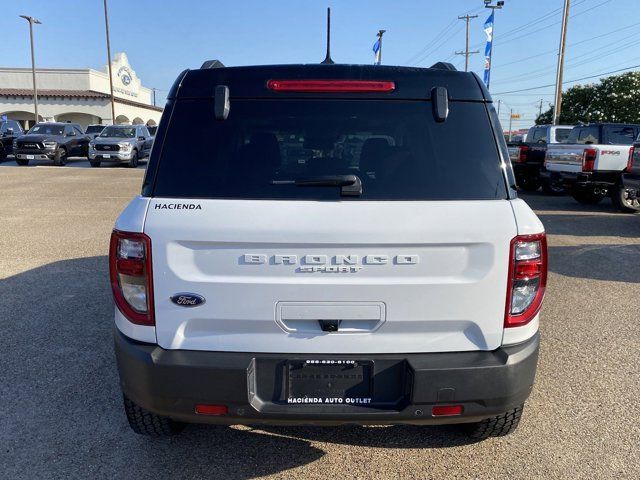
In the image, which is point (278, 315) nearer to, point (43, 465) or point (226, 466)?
point (226, 466)

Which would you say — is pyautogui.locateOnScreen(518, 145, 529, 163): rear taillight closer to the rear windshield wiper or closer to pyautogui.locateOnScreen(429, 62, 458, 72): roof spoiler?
pyautogui.locateOnScreen(429, 62, 458, 72): roof spoiler

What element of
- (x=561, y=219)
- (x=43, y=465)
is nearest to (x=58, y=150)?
(x=561, y=219)

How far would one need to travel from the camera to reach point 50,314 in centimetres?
510

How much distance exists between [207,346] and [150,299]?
329mm

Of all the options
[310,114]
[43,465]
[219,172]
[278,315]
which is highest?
[310,114]

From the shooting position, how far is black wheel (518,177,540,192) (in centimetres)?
1611

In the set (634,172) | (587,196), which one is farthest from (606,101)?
(634,172)

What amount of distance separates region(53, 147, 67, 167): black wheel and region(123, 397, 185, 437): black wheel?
23044 mm

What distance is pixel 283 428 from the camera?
3211 mm

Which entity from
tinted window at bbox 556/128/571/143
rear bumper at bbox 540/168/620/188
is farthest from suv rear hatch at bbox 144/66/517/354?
tinted window at bbox 556/128/571/143

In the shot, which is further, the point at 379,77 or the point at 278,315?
the point at 379,77

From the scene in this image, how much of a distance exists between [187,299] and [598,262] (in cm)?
707

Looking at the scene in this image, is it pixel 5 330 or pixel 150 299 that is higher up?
pixel 150 299

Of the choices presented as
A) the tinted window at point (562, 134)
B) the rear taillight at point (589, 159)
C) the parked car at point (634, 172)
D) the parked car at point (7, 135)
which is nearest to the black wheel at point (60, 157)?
the parked car at point (7, 135)
